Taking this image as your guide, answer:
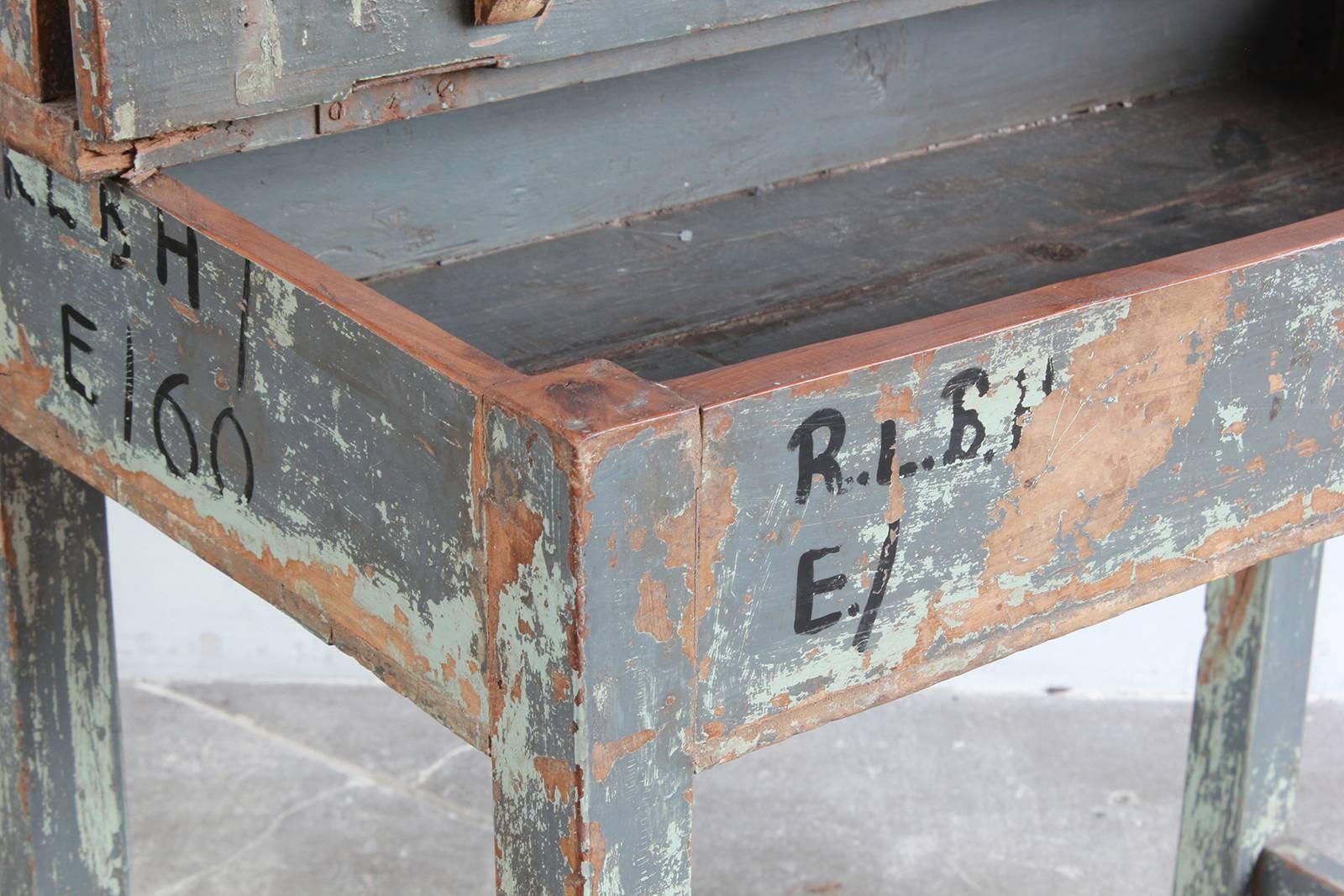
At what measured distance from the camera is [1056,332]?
1.04 metres

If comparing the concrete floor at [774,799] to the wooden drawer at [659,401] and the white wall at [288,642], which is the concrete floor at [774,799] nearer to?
the white wall at [288,642]

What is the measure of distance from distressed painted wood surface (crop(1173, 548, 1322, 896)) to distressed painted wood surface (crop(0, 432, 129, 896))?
1138 millimetres

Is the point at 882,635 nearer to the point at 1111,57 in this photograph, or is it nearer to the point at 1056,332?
the point at 1056,332

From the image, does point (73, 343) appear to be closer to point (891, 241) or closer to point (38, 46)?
point (38, 46)

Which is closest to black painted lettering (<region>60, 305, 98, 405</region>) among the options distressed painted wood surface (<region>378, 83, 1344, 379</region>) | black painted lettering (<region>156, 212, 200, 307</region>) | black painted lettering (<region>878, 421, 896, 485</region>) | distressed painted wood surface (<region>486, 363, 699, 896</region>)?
black painted lettering (<region>156, 212, 200, 307</region>)

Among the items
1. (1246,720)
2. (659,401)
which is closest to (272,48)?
(659,401)

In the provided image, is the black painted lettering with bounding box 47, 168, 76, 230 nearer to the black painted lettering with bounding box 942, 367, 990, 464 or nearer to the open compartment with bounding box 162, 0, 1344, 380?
the open compartment with bounding box 162, 0, 1344, 380

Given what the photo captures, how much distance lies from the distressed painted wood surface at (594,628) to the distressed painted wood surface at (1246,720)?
1137mm

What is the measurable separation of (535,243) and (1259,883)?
1.14 metres

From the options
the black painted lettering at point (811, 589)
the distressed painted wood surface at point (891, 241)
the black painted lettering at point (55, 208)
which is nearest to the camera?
the black painted lettering at point (811, 589)

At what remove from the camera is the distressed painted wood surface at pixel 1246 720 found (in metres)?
1.96

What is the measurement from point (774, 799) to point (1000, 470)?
174cm

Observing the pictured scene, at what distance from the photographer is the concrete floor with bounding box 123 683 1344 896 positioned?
99.6 inches

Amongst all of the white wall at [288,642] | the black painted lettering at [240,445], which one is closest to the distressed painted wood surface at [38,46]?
the black painted lettering at [240,445]
